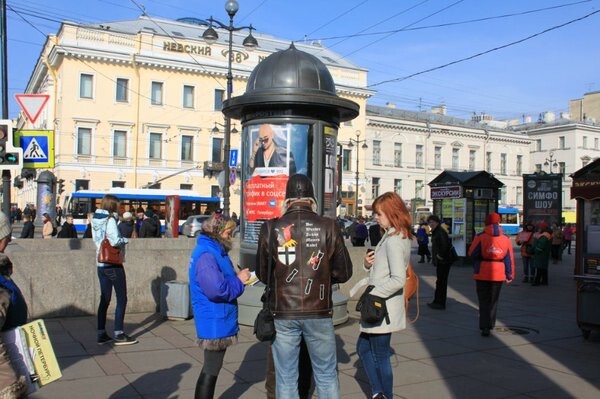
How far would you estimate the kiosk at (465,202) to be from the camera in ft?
70.7

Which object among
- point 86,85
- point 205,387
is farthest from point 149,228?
point 86,85

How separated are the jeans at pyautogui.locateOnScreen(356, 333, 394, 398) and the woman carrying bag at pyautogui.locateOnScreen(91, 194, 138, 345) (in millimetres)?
3594

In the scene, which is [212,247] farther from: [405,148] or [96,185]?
[405,148]

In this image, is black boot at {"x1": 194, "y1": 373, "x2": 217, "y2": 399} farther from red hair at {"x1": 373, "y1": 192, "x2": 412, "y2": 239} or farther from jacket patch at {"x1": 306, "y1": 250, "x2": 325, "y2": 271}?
red hair at {"x1": 373, "y1": 192, "x2": 412, "y2": 239}

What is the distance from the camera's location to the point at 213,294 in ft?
14.3

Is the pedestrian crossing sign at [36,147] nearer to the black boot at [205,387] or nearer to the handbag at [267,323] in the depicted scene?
the black boot at [205,387]

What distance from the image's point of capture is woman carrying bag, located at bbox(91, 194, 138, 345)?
7.27m

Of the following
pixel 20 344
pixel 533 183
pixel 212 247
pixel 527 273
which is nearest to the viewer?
pixel 20 344

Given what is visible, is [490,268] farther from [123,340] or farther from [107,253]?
[107,253]

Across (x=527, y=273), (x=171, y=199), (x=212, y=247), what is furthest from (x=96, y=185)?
(x=212, y=247)

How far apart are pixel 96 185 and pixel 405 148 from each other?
1255 inches

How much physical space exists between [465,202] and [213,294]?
18.3m

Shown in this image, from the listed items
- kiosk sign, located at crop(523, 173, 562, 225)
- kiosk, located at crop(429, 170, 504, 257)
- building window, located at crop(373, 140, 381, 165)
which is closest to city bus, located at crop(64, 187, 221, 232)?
kiosk, located at crop(429, 170, 504, 257)

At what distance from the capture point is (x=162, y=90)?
4984cm
